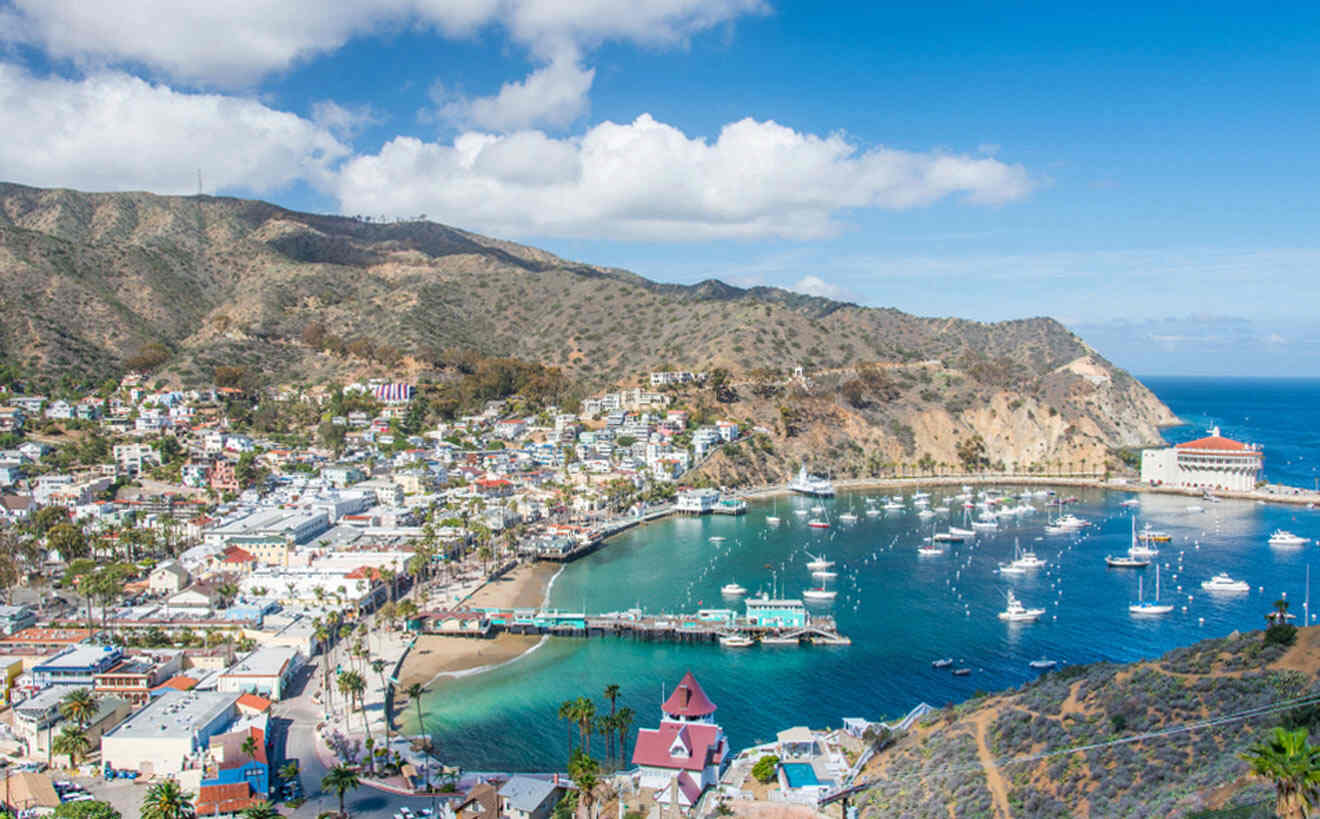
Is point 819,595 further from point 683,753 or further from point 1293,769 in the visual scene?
point 1293,769

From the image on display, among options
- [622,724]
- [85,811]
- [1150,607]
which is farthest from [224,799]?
[1150,607]

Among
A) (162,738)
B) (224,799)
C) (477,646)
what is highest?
(162,738)

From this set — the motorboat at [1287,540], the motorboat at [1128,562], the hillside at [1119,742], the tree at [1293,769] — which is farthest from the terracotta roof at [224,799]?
the motorboat at [1287,540]

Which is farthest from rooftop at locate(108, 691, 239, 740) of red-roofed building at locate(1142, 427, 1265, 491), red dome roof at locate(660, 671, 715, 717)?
red-roofed building at locate(1142, 427, 1265, 491)

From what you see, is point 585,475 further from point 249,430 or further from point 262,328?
point 262,328

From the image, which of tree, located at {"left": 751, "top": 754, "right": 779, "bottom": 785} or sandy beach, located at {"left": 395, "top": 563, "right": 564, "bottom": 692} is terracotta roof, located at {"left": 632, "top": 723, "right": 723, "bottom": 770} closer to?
tree, located at {"left": 751, "top": 754, "right": 779, "bottom": 785}

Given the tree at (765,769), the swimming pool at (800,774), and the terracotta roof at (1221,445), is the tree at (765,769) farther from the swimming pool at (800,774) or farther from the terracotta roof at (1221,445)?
the terracotta roof at (1221,445)
